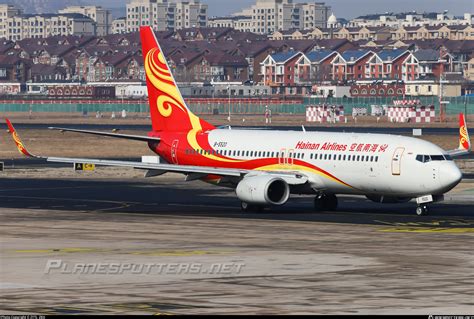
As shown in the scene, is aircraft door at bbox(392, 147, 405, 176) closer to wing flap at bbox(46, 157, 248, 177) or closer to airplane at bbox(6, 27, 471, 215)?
airplane at bbox(6, 27, 471, 215)

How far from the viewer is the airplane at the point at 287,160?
5831 cm

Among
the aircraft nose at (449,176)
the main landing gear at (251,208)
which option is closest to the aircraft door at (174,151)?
the main landing gear at (251,208)

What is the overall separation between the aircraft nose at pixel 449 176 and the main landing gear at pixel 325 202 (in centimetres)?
707

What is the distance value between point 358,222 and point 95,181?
1232 inches

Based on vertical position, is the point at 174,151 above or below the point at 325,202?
above

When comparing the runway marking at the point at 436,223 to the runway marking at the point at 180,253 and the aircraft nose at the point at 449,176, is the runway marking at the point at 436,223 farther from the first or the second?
the runway marking at the point at 180,253

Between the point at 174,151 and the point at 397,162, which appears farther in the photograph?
the point at 174,151

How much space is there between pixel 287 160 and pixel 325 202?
284 cm

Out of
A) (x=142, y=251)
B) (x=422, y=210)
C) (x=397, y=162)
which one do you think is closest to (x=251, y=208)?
(x=397, y=162)

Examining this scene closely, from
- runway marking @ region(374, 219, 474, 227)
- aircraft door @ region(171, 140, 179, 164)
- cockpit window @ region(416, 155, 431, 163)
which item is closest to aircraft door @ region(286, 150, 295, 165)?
cockpit window @ region(416, 155, 431, 163)

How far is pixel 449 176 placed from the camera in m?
57.2

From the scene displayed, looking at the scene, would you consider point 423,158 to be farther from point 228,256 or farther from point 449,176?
point 228,256

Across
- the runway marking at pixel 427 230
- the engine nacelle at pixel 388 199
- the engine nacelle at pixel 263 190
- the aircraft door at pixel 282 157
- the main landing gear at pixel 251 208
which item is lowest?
the main landing gear at pixel 251 208

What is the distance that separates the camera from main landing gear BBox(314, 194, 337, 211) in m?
62.7
